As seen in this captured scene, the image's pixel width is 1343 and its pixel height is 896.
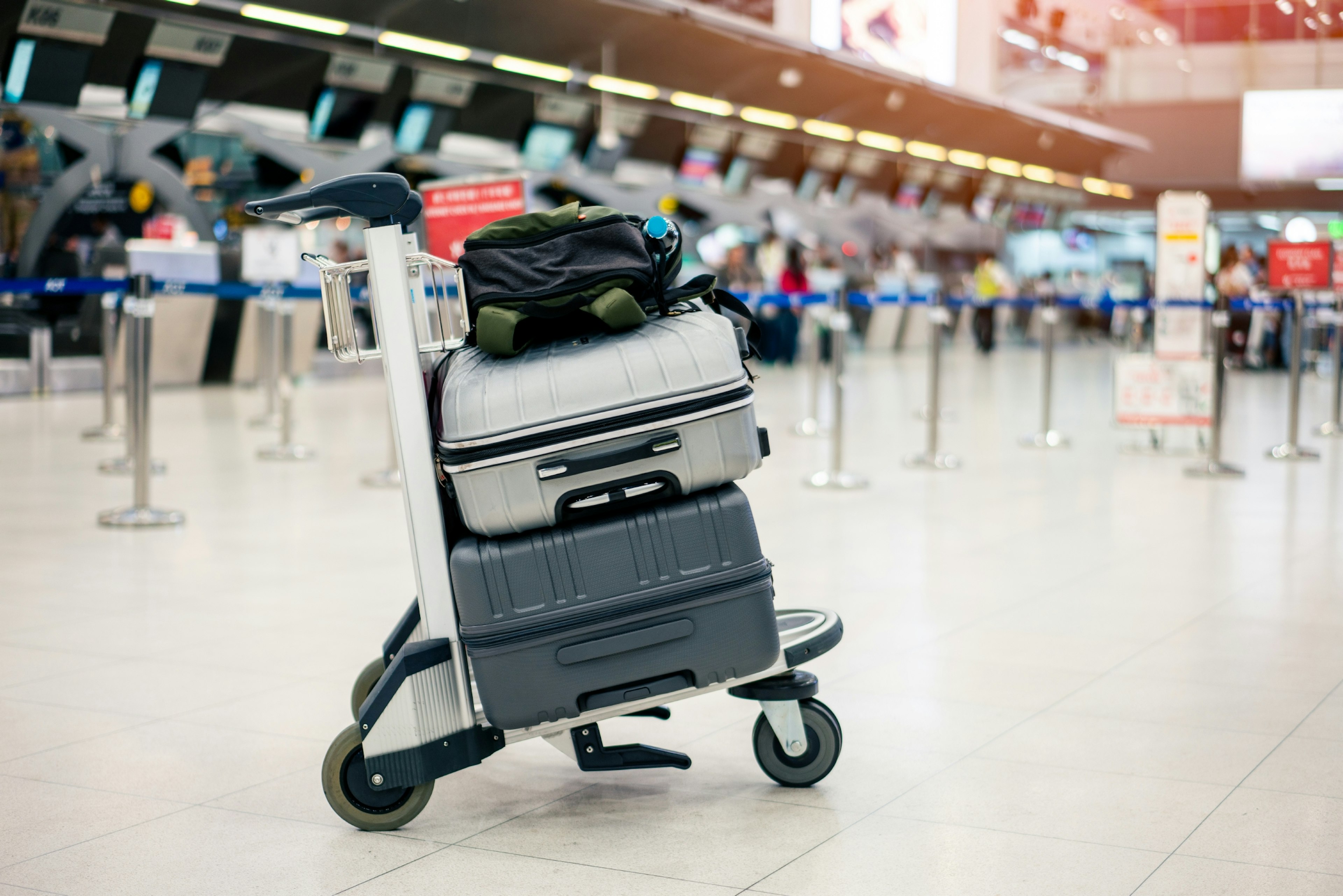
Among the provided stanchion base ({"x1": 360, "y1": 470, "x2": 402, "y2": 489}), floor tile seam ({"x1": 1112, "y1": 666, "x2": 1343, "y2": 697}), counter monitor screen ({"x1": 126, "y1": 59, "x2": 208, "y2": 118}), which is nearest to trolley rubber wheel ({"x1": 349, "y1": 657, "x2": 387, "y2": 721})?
floor tile seam ({"x1": 1112, "y1": 666, "x2": 1343, "y2": 697})

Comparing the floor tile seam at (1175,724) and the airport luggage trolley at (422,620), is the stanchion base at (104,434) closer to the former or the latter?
the airport luggage trolley at (422,620)

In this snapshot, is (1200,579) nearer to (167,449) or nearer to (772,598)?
(772,598)

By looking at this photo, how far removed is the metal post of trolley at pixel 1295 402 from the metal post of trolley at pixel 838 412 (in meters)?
2.99

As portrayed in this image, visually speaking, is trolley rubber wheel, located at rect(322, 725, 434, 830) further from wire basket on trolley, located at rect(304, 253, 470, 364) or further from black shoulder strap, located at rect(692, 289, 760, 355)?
black shoulder strap, located at rect(692, 289, 760, 355)

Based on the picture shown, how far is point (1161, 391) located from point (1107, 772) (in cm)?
587

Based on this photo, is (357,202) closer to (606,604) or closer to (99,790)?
(606,604)

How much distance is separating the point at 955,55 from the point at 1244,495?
2297 cm

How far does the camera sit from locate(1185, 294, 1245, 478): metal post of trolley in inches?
294

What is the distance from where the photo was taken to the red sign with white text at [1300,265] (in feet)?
29.7

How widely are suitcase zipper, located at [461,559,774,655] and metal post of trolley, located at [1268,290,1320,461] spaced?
6802 mm

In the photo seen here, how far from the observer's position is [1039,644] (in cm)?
370

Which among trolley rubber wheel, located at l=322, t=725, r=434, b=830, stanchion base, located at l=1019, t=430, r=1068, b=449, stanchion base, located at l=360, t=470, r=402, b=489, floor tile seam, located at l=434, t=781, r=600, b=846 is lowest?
stanchion base, located at l=1019, t=430, r=1068, b=449

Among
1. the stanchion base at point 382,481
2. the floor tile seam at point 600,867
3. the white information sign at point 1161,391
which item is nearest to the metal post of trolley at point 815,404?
the white information sign at point 1161,391

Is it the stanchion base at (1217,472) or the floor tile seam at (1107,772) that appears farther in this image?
the stanchion base at (1217,472)
